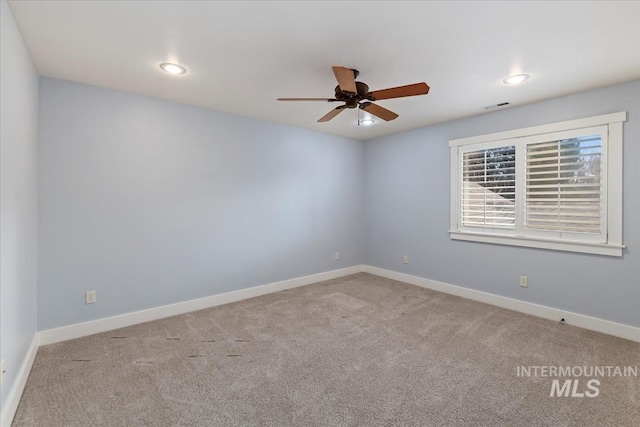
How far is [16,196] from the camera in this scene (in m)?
1.97

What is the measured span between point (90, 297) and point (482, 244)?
178 inches

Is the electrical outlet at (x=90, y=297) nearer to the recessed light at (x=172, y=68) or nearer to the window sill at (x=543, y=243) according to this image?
the recessed light at (x=172, y=68)

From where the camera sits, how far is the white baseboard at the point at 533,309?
286 cm

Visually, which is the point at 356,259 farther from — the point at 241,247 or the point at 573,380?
the point at 573,380

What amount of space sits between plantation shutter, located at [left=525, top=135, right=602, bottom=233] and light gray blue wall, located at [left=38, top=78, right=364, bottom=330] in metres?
2.82

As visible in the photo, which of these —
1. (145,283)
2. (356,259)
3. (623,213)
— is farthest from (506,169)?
(145,283)

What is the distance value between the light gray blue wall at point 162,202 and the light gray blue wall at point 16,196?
0.22m

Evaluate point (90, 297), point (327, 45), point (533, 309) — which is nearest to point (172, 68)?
point (327, 45)

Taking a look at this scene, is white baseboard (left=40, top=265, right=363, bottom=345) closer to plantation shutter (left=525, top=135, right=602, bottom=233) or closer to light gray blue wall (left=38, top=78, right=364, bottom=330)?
light gray blue wall (left=38, top=78, right=364, bottom=330)

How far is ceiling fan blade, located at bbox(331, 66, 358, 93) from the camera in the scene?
2.06 metres

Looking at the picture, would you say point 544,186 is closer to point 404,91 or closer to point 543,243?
point 543,243

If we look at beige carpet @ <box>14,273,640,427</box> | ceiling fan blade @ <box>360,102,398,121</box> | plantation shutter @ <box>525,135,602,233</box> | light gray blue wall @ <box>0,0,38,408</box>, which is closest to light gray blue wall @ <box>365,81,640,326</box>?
plantation shutter @ <box>525,135,602,233</box>

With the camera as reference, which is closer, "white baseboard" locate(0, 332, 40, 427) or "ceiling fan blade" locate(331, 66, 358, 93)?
"white baseboard" locate(0, 332, 40, 427)

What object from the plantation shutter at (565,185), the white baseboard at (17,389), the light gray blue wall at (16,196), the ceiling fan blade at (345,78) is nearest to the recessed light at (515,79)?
the plantation shutter at (565,185)
